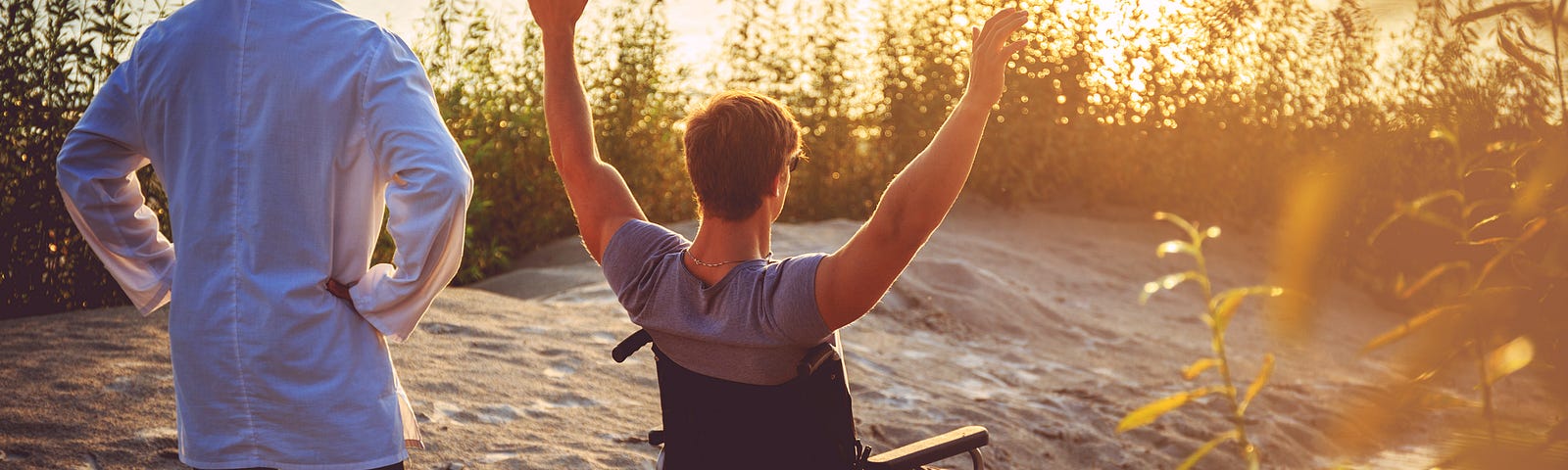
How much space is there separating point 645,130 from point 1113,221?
15.1 ft

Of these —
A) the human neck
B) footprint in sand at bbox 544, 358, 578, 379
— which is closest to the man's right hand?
the human neck

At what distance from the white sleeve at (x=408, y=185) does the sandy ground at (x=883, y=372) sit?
1.59 metres

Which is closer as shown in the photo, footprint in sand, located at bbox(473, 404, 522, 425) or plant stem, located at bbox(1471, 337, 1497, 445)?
plant stem, located at bbox(1471, 337, 1497, 445)

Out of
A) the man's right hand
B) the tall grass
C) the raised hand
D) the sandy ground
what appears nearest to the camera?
the raised hand

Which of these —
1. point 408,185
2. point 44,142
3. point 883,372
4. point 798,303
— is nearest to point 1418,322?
point 798,303

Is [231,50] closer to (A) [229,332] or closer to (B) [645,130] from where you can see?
(A) [229,332]

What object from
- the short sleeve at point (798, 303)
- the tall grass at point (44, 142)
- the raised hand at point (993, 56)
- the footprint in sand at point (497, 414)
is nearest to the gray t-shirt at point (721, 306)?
the short sleeve at point (798, 303)

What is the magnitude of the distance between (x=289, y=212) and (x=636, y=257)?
558 millimetres

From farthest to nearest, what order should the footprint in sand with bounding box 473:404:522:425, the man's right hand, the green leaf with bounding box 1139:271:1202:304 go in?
the footprint in sand with bounding box 473:404:522:425 → the man's right hand → the green leaf with bounding box 1139:271:1202:304

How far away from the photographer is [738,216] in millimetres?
2053

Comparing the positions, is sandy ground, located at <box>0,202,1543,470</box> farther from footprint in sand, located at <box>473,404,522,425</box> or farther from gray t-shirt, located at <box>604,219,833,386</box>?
gray t-shirt, located at <box>604,219,833,386</box>

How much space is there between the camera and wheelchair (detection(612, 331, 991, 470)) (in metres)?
2.10

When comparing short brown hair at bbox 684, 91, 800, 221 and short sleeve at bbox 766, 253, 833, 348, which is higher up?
short brown hair at bbox 684, 91, 800, 221

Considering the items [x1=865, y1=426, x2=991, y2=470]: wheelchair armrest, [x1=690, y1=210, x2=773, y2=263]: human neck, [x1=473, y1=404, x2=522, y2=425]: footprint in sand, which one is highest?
[x1=690, y1=210, x2=773, y2=263]: human neck
